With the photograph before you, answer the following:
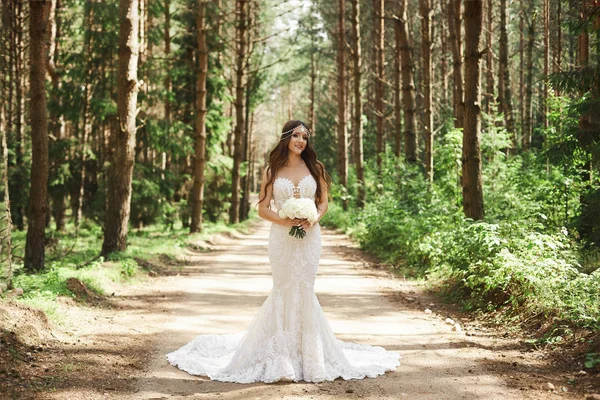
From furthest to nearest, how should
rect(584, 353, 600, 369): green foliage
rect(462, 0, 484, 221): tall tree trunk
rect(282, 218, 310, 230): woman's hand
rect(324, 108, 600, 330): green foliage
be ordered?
rect(462, 0, 484, 221): tall tree trunk
rect(324, 108, 600, 330): green foliage
rect(282, 218, 310, 230): woman's hand
rect(584, 353, 600, 369): green foliage

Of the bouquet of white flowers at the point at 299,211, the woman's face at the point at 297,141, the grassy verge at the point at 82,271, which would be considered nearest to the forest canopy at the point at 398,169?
the grassy verge at the point at 82,271

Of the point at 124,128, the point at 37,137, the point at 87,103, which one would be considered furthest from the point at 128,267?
the point at 87,103

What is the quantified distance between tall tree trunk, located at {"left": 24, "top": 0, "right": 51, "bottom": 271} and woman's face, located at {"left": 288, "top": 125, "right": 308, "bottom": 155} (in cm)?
763

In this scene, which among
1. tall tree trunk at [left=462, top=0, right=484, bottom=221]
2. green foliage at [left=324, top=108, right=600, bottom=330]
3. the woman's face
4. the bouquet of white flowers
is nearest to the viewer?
the bouquet of white flowers

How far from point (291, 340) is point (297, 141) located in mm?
2144

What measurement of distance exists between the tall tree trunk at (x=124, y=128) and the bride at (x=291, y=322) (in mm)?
7646

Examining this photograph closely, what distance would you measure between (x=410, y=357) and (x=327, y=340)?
1.07 metres

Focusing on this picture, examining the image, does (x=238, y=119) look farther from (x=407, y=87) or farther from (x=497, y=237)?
(x=497, y=237)

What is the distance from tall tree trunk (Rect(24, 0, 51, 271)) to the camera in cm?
1179

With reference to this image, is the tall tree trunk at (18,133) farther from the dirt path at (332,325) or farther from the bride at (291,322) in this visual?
the bride at (291,322)

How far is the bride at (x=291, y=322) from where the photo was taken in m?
6.10

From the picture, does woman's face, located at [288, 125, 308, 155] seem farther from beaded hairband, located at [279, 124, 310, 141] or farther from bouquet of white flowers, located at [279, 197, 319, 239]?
bouquet of white flowers, located at [279, 197, 319, 239]

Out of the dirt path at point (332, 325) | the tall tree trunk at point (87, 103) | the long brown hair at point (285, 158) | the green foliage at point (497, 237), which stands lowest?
the dirt path at point (332, 325)

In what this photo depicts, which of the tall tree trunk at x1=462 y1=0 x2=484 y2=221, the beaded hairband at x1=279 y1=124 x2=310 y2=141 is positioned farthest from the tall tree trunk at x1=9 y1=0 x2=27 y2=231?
the beaded hairband at x1=279 y1=124 x2=310 y2=141
